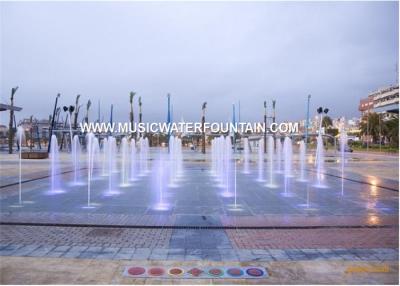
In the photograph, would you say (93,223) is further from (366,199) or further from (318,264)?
(366,199)

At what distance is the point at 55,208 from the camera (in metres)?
9.30

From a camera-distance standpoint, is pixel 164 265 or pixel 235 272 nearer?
pixel 235 272

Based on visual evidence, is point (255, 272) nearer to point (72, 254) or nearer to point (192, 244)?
point (192, 244)

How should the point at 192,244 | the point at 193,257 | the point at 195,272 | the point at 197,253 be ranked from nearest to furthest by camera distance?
the point at 195,272 < the point at 193,257 < the point at 197,253 < the point at 192,244

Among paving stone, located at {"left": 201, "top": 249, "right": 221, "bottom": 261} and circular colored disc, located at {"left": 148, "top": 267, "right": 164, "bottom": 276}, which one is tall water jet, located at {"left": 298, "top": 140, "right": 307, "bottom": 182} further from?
circular colored disc, located at {"left": 148, "top": 267, "right": 164, "bottom": 276}

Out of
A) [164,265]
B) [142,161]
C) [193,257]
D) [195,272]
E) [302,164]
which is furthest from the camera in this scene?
[142,161]

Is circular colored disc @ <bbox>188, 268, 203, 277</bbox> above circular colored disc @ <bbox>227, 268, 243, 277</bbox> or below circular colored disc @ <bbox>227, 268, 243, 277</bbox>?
above

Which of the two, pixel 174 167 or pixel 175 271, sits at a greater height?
pixel 174 167

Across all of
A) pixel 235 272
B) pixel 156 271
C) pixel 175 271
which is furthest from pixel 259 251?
pixel 156 271

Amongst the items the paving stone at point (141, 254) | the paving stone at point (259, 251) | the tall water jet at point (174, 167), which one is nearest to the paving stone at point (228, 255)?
the paving stone at point (259, 251)

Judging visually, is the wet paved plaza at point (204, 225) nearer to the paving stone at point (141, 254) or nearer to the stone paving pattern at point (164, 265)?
the paving stone at point (141, 254)

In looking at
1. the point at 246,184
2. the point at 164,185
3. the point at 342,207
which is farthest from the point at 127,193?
the point at 342,207

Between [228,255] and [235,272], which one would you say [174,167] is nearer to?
[228,255]

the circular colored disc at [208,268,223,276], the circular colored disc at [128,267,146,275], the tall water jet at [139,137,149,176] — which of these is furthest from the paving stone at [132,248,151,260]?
the tall water jet at [139,137,149,176]
